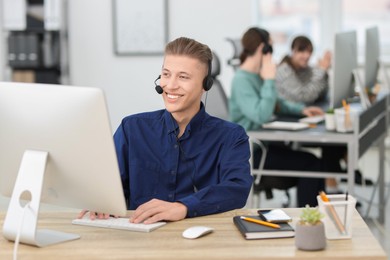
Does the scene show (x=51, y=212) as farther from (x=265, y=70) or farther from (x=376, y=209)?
(x=376, y=209)

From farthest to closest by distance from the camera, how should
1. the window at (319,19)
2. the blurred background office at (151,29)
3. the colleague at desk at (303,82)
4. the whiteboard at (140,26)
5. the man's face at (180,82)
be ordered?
the window at (319,19) < the whiteboard at (140,26) < the blurred background office at (151,29) < the colleague at desk at (303,82) < the man's face at (180,82)

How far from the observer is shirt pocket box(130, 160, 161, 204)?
2420 mm

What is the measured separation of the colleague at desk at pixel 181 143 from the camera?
236cm

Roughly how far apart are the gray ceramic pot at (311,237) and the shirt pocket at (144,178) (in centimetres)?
63

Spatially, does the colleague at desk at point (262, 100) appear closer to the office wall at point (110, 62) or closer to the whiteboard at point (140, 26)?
the office wall at point (110, 62)

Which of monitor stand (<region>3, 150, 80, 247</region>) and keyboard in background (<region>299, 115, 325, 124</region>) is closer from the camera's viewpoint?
monitor stand (<region>3, 150, 80, 247</region>)

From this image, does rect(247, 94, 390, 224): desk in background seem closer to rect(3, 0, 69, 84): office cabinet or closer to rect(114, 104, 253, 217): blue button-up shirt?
rect(114, 104, 253, 217): blue button-up shirt

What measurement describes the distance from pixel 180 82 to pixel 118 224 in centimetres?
48

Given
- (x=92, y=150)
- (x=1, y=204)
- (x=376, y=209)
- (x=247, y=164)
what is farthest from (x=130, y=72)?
(x=92, y=150)

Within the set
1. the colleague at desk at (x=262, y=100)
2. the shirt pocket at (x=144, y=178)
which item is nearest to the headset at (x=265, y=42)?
the colleague at desk at (x=262, y=100)

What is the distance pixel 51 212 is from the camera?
7.63 feet

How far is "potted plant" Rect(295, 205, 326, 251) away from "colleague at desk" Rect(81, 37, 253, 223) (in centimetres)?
43

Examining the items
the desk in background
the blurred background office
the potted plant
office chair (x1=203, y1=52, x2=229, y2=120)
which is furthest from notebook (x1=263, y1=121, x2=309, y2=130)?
the blurred background office

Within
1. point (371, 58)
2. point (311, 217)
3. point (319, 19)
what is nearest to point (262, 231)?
point (311, 217)
